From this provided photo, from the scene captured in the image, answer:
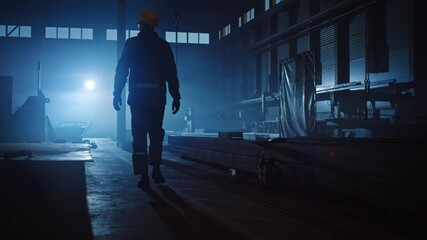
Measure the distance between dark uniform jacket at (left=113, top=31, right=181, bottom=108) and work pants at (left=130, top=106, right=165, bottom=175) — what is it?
0.37 feet

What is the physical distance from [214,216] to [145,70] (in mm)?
2584

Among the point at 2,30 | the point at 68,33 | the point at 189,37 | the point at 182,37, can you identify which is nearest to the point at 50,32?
the point at 68,33

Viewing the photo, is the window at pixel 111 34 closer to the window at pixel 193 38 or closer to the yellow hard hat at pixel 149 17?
the window at pixel 193 38

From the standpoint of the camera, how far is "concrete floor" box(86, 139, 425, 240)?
2766 millimetres

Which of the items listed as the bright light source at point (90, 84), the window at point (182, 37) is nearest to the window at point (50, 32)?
the bright light source at point (90, 84)

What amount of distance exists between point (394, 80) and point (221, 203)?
10931 millimetres

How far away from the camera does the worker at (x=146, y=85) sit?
5.28 metres

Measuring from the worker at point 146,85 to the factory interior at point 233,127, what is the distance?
21 cm

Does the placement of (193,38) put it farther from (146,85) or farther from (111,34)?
(146,85)

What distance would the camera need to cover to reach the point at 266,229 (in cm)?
290

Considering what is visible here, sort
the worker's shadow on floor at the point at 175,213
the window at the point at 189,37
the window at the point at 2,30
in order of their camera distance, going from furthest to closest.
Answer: the window at the point at 189,37, the window at the point at 2,30, the worker's shadow on floor at the point at 175,213

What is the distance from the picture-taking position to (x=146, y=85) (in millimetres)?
5312

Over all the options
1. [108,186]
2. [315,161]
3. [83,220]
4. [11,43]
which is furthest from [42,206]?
[11,43]

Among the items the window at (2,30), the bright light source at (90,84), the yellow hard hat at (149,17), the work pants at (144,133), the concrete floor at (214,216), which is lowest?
the concrete floor at (214,216)
